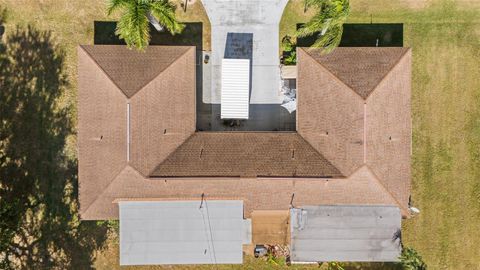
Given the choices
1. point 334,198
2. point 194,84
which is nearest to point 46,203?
point 194,84

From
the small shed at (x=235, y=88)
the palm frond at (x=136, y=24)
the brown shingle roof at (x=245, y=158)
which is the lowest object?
the brown shingle roof at (x=245, y=158)

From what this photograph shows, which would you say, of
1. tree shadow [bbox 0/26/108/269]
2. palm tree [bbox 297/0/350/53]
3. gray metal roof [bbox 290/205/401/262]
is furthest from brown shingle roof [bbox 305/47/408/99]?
tree shadow [bbox 0/26/108/269]

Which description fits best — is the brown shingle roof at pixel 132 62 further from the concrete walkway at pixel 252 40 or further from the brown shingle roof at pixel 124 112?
the concrete walkway at pixel 252 40

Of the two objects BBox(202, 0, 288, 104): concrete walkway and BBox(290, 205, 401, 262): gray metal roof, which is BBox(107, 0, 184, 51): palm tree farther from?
BBox(290, 205, 401, 262): gray metal roof

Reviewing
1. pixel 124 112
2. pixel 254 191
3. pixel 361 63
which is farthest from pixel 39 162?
pixel 361 63

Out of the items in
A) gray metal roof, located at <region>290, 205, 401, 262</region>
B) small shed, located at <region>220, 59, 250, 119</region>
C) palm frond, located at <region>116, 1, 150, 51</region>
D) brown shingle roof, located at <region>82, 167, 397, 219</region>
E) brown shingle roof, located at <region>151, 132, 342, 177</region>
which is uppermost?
palm frond, located at <region>116, 1, 150, 51</region>

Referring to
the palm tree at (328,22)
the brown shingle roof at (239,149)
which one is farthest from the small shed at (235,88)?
the palm tree at (328,22)
